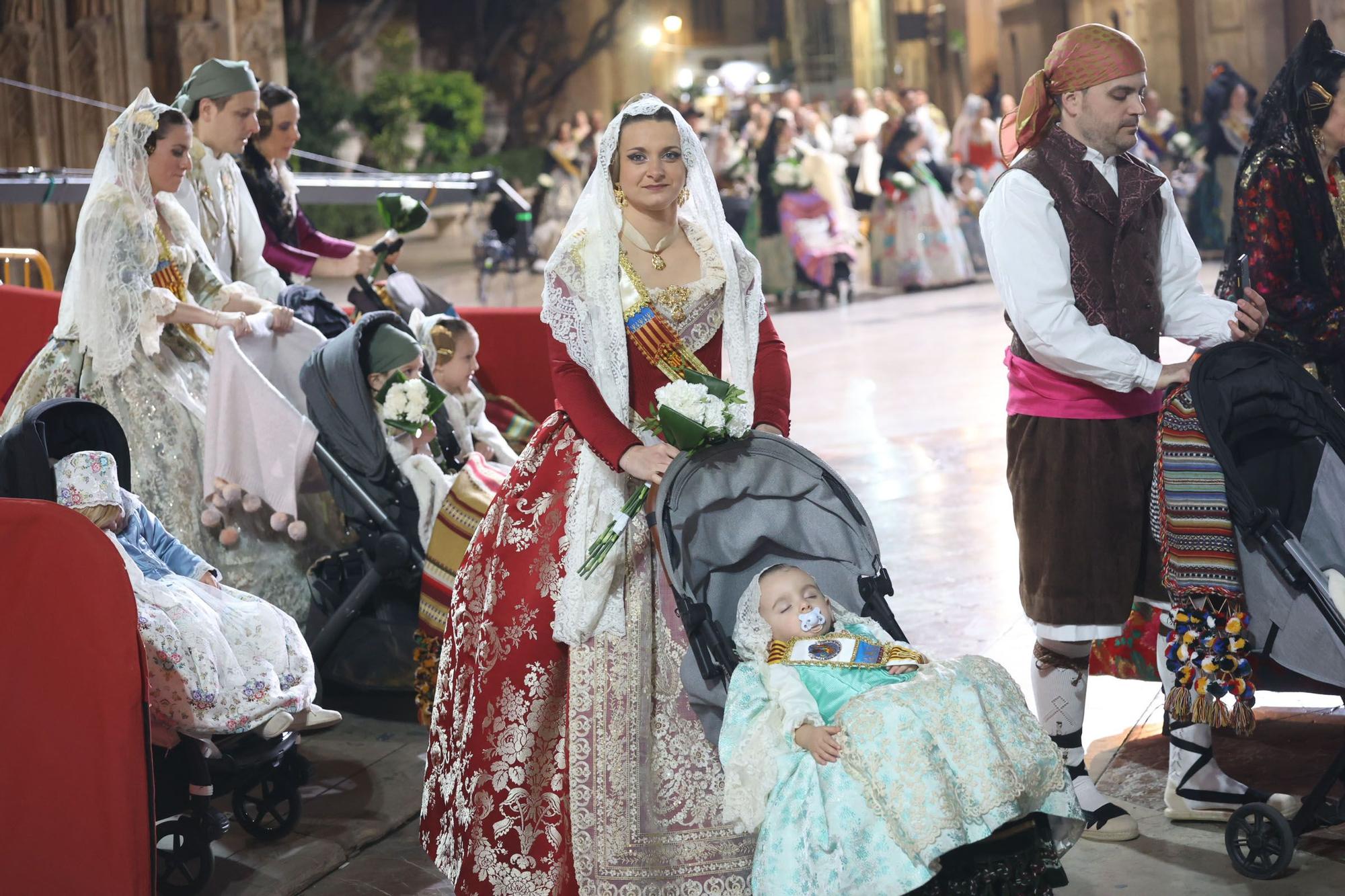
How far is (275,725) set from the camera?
3764mm

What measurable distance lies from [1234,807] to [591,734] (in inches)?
61.2

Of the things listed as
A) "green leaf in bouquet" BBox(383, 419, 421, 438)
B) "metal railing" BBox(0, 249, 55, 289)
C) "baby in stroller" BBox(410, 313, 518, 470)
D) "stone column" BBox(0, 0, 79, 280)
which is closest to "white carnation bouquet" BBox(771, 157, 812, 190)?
"stone column" BBox(0, 0, 79, 280)

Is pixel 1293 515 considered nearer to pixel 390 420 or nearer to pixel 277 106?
pixel 390 420

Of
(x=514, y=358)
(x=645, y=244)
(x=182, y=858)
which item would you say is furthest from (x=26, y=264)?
(x=645, y=244)

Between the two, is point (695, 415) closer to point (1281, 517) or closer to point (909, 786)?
point (909, 786)

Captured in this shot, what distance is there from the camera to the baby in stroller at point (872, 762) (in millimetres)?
2721

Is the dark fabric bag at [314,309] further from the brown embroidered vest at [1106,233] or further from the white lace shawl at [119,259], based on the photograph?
the brown embroidered vest at [1106,233]

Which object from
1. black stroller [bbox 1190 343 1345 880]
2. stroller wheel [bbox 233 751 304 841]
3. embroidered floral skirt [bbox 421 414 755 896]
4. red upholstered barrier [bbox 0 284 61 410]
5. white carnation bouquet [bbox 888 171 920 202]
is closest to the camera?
embroidered floral skirt [bbox 421 414 755 896]

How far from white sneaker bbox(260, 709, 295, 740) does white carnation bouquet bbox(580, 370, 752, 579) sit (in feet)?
3.12

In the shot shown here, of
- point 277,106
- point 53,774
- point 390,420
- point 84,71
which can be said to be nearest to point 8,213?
point 84,71

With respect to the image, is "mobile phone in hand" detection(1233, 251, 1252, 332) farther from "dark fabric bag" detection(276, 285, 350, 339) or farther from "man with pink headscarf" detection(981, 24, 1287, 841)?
"dark fabric bag" detection(276, 285, 350, 339)

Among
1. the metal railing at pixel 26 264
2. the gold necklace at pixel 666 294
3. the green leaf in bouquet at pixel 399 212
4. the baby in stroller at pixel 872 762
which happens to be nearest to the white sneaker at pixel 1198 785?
the baby in stroller at pixel 872 762

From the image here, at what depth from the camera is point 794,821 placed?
2838 mm

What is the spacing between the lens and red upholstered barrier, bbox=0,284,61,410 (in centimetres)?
593
